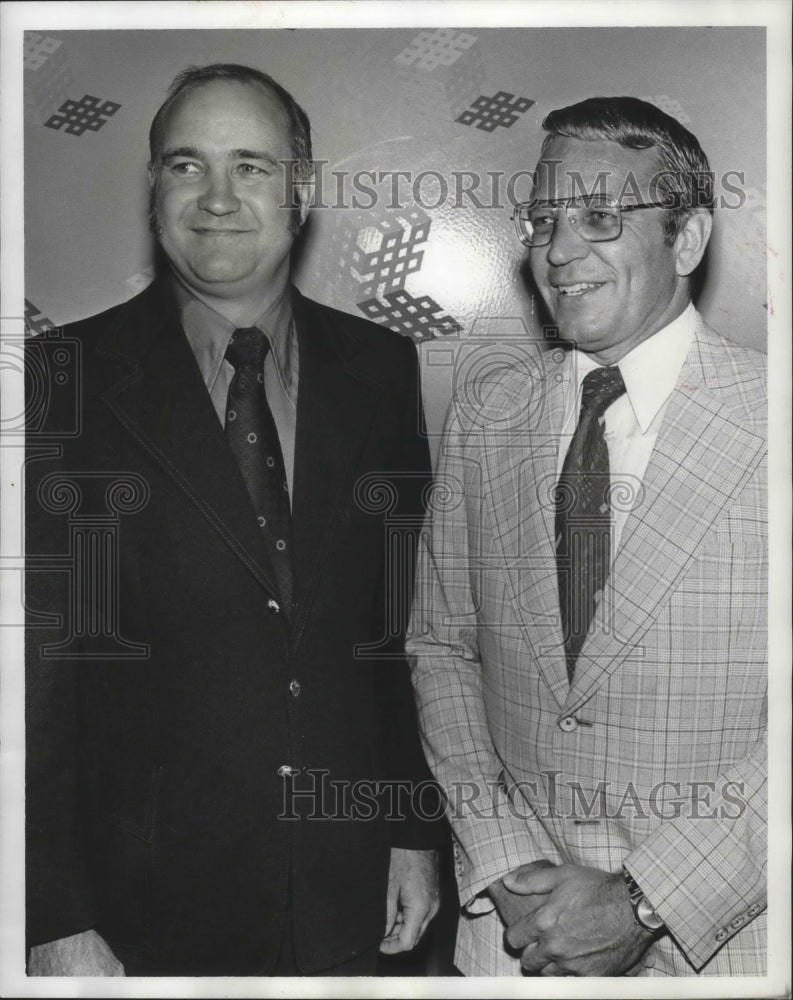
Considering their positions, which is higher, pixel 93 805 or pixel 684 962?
pixel 93 805

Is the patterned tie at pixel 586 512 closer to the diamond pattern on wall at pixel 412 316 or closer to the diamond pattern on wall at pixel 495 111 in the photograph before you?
the diamond pattern on wall at pixel 412 316

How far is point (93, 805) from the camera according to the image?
76.9 inches

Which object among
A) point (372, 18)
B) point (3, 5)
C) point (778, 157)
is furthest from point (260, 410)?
point (778, 157)

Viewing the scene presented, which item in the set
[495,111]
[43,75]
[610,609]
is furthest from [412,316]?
[43,75]

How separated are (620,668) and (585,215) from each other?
798mm

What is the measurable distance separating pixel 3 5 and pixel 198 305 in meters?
0.68

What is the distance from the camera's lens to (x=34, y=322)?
199cm

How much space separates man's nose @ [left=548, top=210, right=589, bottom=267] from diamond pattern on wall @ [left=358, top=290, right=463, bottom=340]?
0.21 meters

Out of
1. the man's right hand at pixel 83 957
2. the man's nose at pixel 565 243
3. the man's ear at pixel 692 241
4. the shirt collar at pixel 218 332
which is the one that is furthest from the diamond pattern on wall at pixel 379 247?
the man's right hand at pixel 83 957

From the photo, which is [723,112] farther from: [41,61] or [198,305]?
[41,61]

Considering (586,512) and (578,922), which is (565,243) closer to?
(586,512)

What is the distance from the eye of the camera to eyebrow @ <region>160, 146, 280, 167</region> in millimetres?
1912

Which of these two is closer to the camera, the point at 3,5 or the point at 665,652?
the point at 665,652

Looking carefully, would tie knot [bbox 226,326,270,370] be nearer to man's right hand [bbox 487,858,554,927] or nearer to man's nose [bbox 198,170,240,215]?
man's nose [bbox 198,170,240,215]
